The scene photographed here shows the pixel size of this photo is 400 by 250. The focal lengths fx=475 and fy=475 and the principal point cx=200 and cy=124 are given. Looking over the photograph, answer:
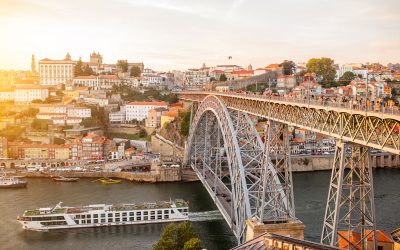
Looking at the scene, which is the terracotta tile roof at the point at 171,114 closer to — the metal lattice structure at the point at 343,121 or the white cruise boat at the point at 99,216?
the white cruise boat at the point at 99,216

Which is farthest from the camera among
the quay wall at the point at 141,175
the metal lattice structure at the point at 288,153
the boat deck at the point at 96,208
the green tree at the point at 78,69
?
the green tree at the point at 78,69

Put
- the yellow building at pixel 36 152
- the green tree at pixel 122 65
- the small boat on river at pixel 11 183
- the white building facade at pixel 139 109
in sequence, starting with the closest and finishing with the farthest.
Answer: the small boat on river at pixel 11 183 → the yellow building at pixel 36 152 → the white building facade at pixel 139 109 → the green tree at pixel 122 65

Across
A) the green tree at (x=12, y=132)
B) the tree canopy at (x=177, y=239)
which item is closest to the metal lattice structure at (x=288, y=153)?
the tree canopy at (x=177, y=239)

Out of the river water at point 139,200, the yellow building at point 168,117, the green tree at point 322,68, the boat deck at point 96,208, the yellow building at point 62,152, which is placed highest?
the green tree at point 322,68

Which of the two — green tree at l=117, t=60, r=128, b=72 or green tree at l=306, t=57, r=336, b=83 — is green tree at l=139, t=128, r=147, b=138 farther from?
green tree at l=117, t=60, r=128, b=72

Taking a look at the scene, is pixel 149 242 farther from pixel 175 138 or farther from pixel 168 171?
pixel 175 138

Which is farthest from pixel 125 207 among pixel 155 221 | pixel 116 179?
pixel 116 179

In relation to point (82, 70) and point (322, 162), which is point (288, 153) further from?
point (82, 70)
